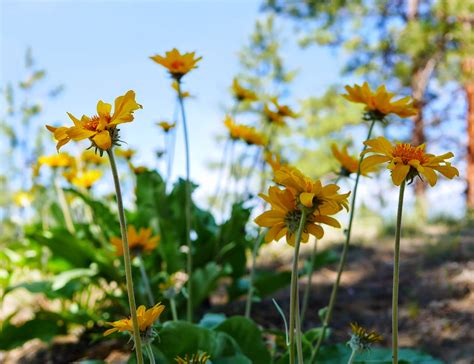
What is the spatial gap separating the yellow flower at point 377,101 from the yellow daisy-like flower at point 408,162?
475mm

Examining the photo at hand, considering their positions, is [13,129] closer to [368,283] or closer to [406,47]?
[406,47]

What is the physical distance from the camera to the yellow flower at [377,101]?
5.19 ft

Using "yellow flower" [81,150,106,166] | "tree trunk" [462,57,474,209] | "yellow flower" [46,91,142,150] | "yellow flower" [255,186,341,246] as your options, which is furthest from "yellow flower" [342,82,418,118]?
"tree trunk" [462,57,474,209]

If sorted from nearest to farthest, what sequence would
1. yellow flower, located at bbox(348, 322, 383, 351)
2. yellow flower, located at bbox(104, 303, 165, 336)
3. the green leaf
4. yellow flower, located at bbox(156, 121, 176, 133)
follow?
yellow flower, located at bbox(104, 303, 165, 336) < yellow flower, located at bbox(348, 322, 383, 351) < the green leaf < yellow flower, located at bbox(156, 121, 176, 133)

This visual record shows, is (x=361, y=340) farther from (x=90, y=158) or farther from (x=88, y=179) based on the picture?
(x=90, y=158)

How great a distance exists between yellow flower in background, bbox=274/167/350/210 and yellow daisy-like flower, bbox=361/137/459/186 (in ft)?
0.40

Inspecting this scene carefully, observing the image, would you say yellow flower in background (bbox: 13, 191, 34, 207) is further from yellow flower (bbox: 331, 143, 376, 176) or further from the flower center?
the flower center

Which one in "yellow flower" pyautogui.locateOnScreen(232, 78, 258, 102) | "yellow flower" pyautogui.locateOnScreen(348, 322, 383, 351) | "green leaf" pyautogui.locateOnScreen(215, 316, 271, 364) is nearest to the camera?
"yellow flower" pyautogui.locateOnScreen(348, 322, 383, 351)

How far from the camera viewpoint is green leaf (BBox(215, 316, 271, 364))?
171 cm

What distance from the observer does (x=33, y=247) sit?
3.68m

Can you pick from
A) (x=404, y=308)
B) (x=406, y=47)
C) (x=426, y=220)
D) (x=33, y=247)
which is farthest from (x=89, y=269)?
(x=406, y=47)

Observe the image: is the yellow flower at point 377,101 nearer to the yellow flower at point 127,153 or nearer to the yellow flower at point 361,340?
the yellow flower at point 361,340

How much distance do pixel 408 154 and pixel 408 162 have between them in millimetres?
32

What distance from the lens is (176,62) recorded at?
1.76 metres
